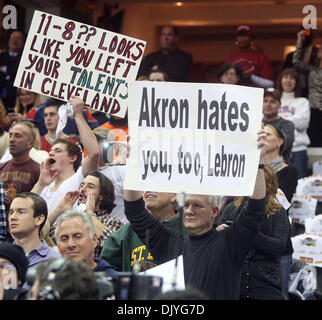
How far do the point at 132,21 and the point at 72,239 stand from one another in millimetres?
9548

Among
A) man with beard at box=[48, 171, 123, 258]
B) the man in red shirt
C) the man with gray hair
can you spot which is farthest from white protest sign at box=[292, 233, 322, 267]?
the man in red shirt

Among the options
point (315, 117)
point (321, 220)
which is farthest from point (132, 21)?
point (321, 220)

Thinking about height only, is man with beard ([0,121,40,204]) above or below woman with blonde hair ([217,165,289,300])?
above

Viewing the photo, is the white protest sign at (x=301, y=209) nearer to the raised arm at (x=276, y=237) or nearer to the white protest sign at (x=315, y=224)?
the white protest sign at (x=315, y=224)

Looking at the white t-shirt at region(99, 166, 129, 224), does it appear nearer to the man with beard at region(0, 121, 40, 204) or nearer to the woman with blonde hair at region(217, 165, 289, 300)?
the man with beard at region(0, 121, 40, 204)

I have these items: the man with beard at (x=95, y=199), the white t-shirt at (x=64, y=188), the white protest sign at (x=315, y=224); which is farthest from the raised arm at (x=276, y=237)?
Answer: the white t-shirt at (x=64, y=188)

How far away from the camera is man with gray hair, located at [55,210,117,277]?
499 centimetres

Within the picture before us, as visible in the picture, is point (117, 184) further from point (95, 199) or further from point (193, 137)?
point (193, 137)

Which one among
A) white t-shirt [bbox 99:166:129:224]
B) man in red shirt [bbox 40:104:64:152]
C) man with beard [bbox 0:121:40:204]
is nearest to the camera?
white t-shirt [bbox 99:166:129:224]

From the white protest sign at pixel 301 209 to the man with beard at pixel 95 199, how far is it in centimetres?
199

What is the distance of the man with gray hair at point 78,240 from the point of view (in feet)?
16.4

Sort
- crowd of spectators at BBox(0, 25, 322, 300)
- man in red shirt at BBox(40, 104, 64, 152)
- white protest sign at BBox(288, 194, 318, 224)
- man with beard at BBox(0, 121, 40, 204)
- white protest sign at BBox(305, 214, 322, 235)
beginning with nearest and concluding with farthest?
crowd of spectators at BBox(0, 25, 322, 300)
white protest sign at BBox(305, 214, 322, 235)
man with beard at BBox(0, 121, 40, 204)
white protest sign at BBox(288, 194, 318, 224)
man in red shirt at BBox(40, 104, 64, 152)

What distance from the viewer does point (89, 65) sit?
6.52m

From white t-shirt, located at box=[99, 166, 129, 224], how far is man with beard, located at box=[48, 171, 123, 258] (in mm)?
208
